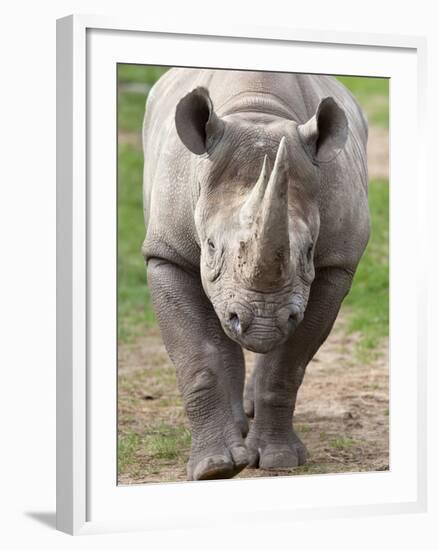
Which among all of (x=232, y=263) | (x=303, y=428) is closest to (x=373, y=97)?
(x=303, y=428)

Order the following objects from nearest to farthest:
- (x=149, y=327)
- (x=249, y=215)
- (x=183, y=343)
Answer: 1. (x=249, y=215)
2. (x=183, y=343)
3. (x=149, y=327)

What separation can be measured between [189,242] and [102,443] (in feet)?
3.97

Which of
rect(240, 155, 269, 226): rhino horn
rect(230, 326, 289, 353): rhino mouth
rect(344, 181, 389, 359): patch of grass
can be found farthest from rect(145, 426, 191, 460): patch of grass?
rect(344, 181, 389, 359): patch of grass

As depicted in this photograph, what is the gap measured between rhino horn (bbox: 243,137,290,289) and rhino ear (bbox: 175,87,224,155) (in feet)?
2.09

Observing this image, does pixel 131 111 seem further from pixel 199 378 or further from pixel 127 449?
pixel 199 378

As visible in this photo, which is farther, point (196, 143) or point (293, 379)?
point (293, 379)

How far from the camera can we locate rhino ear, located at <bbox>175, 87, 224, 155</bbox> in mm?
6969

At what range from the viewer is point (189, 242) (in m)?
7.52

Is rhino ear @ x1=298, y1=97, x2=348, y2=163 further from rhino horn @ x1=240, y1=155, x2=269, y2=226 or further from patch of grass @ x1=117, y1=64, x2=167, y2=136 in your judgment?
patch of grass @ x1=117, y1=64, x2=167, y2=136

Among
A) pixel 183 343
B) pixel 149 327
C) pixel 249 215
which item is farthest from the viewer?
pixel 149 327

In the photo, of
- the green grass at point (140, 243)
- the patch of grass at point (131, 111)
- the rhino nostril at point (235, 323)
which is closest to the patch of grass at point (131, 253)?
the green grass at point (140, 243)

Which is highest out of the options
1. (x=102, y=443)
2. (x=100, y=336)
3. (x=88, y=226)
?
(x=88, y=226)
